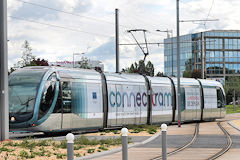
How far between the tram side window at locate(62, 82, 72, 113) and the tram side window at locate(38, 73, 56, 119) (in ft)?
2.32

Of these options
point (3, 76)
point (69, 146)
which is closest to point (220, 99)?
point (3, 76)

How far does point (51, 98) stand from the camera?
2212cm

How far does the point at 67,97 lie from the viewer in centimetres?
2312

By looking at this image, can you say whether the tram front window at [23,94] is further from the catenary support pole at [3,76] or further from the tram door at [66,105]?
the catenary support pole at [3,76]

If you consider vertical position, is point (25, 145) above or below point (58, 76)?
below

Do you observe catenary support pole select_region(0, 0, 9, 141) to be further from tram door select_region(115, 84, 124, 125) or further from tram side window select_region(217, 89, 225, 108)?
tram side window select_region(217, 89, 225, 108)

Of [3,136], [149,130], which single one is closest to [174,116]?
[149,130]

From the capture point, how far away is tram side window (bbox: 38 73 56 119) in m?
21.7

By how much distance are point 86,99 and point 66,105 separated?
1663 millimetres


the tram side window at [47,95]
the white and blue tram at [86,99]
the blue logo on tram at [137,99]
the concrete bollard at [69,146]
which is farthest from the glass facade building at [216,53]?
the concrete bollard at [69,146]

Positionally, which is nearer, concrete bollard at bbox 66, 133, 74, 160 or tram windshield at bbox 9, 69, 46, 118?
concrete bollard at bbox 66, 133, 74, 160

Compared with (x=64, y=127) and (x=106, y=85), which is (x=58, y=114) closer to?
(x=64, y=127)

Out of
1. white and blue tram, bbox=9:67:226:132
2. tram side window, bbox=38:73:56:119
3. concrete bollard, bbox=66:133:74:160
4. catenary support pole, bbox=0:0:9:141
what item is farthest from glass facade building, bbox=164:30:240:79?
concrete bollard, bbox=66:133:74:160

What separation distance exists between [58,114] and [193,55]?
101 m
